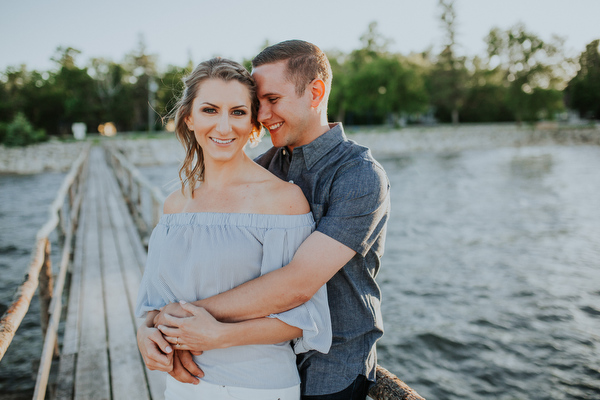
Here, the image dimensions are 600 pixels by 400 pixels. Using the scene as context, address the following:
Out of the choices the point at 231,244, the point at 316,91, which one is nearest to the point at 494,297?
the point at 316,91

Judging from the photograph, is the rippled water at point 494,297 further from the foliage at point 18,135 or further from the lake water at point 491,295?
the foliage at point 18,135

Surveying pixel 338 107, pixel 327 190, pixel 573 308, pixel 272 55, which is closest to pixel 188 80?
pixel 272 55

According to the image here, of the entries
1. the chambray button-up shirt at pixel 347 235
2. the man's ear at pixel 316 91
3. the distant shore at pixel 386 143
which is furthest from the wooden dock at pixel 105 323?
the distant shore at pixel 386 143

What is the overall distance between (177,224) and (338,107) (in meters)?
48.2

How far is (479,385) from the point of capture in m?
6.04

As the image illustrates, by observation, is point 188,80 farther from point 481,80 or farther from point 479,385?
point 481,80

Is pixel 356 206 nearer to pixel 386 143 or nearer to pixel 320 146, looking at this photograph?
pixel 320 146

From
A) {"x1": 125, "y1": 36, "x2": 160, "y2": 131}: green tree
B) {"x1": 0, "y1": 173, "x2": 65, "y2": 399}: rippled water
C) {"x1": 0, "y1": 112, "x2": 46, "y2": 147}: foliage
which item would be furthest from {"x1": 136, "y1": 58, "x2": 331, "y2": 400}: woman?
{"x1": 125, "y1": 36, "x2": 160, "y2": 131}: green tree

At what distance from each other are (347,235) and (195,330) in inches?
23.5

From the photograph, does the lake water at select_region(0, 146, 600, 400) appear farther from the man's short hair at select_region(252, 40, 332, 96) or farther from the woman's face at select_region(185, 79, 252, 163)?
the man's short hair at select_region(252, 40, 332, 96)

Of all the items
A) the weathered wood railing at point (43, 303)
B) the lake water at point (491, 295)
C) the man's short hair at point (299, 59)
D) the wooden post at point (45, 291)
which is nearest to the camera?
the man's short hair at point (299, 59)

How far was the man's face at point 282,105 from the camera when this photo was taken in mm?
1835

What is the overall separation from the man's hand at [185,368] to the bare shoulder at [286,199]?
60cm

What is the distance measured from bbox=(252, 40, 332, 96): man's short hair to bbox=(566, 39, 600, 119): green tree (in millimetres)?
51258
